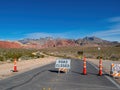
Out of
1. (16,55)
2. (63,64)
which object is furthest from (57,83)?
(16,55)

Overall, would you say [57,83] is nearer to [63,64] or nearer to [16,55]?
[63,64]

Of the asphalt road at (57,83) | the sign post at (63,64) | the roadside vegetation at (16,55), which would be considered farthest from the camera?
the roadside vegetation at (16,55)

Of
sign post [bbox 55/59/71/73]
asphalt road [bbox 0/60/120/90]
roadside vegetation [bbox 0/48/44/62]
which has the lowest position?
asphalt road [bbox 0/60/120/90]

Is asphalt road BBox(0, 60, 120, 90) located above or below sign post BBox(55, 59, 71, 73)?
below

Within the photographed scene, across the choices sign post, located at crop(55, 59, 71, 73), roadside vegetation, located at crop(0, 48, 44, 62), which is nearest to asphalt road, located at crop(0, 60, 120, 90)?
sign post, located at crop(55, 59, 71, 73)

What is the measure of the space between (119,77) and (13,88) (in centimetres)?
903

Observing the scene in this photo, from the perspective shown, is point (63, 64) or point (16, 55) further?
point (16, 55)

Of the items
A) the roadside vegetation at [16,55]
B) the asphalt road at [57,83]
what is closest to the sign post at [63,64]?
the asphalt road at [57,83]

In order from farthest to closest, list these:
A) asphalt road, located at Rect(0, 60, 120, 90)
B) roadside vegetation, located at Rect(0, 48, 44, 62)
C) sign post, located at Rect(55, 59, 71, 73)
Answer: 1. roadside vegetation, located at Rect(0, 48, 44, 62)
2. sign post, located at Rect(55, 59, 71, 73)
3. asphalt road, located at Rect(0, 60, 120, 90)

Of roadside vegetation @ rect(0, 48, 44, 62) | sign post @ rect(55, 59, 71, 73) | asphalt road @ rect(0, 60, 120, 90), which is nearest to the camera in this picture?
asphalt road @ rect(0, 60, 120, 90)

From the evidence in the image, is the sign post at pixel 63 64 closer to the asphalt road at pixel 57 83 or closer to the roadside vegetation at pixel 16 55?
the asphalt road at pixel 57 83

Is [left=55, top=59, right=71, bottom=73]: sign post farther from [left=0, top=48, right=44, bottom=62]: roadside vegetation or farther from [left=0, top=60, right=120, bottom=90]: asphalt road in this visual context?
→ [left=0, top=48, right=44, bottom=62]: roadside vegetation

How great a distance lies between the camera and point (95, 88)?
13.7 metres

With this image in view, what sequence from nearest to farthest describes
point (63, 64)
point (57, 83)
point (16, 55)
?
1. point (57, 83)
2. point (63, 64)
3. point (16, 55)
